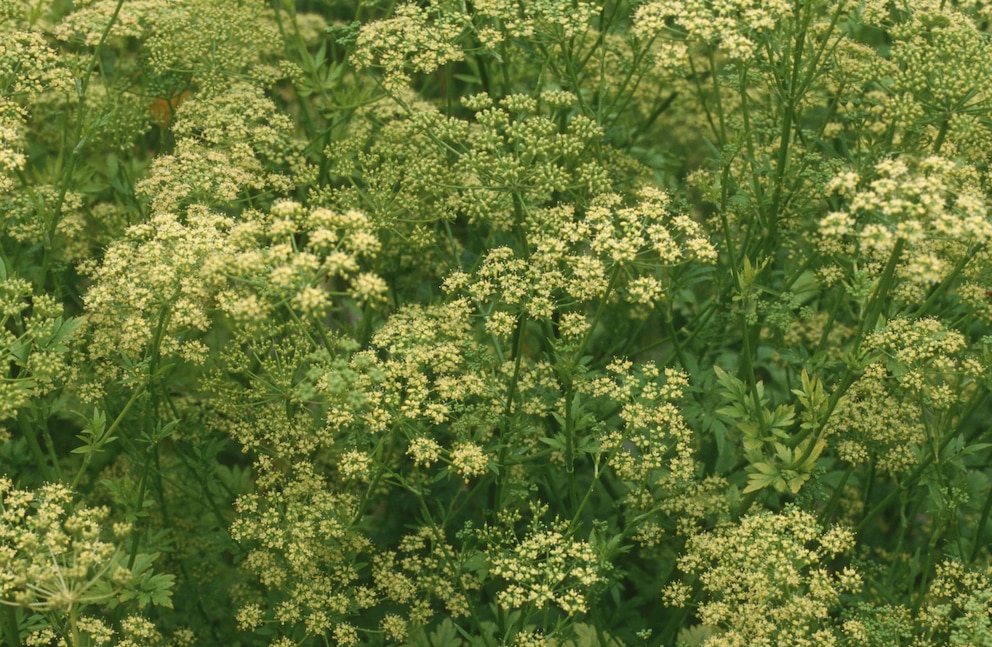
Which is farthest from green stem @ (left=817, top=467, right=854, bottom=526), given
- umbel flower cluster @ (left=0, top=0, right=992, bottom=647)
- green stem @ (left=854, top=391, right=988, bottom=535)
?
green stem @ (left=854, top=391, right=988, bottom=535)

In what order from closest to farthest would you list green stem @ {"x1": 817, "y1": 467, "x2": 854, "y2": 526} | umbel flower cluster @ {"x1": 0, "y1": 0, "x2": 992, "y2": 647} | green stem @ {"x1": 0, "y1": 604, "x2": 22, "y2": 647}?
1. green stem @ {"x1": 0, "y1": 604, "x2": 22, "y2": 647}
2. umbel flower cluster @ {"x1": 0, "y1": 0, "x2": 992, "y2": 647}
3. green stem @ {"x1": 817, "y1": 467, "x2": 854, "y2": 526}

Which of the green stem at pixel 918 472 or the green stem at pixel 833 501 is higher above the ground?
the green stem at pixel 918 472

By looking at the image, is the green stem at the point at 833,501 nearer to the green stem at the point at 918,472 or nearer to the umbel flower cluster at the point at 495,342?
the umbel flower cluster at the point at 495,342

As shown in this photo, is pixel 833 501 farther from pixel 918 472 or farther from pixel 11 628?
pixel 11 628

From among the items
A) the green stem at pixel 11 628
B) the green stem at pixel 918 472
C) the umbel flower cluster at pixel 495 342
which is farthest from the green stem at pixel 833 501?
the green stem at pixel 11 628

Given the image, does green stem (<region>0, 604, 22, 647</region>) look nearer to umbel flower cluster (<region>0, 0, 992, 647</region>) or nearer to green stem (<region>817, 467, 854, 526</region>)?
umbel flower cluster (<region>0, 0, 992, 647</region>)

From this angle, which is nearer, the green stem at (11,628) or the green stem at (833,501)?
the green stem at (11,628)

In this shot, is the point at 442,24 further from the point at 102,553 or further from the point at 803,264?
the point at 102,553

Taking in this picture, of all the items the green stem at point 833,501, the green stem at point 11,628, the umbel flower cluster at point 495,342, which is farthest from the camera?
the green stem at point 833,501

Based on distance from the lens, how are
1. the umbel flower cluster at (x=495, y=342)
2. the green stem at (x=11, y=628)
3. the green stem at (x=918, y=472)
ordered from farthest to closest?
the green stem at (x=918, y=472)
the umbel flower cluster at (x=495, y=342)
the green stem at (x=11, y=628)
